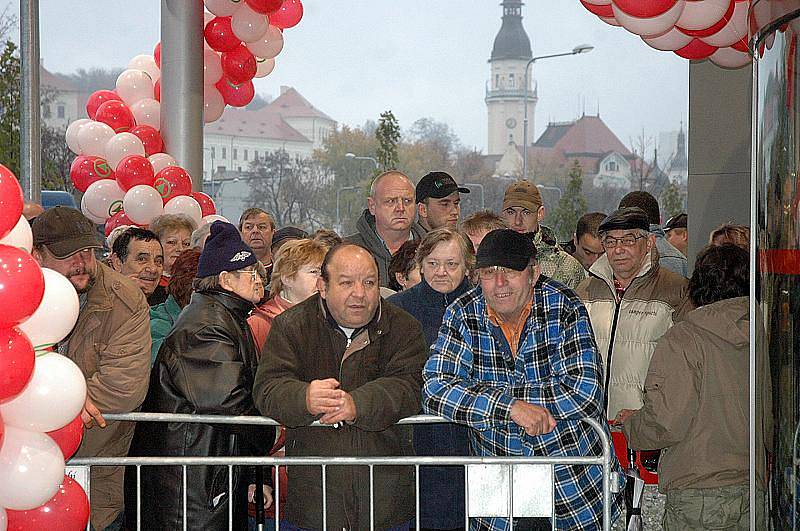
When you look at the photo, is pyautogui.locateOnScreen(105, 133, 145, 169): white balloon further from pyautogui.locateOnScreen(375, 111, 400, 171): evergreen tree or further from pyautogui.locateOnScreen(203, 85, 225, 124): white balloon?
pyautogui.locateOnScreen(375, 111, 400, 171): evergreen tree

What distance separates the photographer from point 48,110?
47.3 feet

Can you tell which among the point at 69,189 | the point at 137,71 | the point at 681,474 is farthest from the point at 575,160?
the point at 681,474

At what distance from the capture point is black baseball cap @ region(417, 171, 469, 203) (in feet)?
19.0

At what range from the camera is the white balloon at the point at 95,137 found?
29.2ft

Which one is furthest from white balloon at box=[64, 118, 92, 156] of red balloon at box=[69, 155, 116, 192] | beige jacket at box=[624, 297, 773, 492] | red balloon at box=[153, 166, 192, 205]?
beige jacket at box=[624, 297, 773, 492]

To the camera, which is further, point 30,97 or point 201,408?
point 30,97

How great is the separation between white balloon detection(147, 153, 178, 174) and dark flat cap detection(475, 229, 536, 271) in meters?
5.47

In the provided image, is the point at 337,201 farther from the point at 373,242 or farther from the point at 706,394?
the point at 706,394

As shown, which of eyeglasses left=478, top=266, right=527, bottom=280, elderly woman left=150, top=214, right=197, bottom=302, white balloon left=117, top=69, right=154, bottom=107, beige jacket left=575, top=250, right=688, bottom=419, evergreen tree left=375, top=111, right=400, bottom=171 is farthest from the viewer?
evergreen tree left=375, top=111, right=400, bottom=171

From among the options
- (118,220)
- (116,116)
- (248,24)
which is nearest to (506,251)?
(118,220)

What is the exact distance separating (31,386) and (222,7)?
6656 mm

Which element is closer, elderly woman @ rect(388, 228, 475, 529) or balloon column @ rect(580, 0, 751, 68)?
elderly woman @ rect(388, 228, 475, 529)

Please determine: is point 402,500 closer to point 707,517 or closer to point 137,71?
point 707,517

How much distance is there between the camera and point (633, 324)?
16.2 ft
